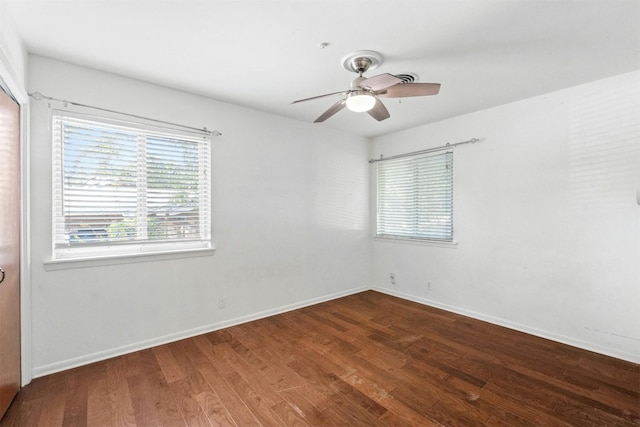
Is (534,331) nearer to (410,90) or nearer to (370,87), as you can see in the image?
(410,90)

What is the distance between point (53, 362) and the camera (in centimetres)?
229

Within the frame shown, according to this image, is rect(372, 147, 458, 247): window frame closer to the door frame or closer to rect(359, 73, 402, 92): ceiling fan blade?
rect(359, 73, 402, 92): ceiling fan blade

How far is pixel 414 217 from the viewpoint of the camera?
13.7ft

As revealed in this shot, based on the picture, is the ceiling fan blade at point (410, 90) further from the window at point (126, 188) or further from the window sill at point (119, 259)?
the window sill at point (119, 259)

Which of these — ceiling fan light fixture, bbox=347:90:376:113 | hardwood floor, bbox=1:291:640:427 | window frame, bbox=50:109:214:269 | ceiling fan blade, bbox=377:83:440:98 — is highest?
ceiling fan blade, bbox=377:83:440:98

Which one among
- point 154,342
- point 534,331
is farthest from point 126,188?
point 534,331

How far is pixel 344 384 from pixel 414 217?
266 cm

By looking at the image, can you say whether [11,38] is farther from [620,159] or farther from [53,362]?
[620,159]

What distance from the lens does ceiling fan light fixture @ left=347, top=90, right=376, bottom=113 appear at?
2025mm

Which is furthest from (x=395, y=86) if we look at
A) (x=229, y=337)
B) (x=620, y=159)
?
(x=229, y=337)

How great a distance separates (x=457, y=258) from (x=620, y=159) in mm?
1809

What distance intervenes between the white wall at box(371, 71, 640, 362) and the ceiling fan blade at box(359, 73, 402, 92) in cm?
208

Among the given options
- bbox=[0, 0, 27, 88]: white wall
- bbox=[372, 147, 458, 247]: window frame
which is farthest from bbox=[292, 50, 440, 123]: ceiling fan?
bbox=[372, 147, 458, 247]: window frame

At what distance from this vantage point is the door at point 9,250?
5.76 ft
